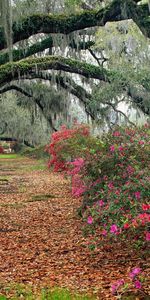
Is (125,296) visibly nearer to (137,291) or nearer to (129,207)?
(137,291)

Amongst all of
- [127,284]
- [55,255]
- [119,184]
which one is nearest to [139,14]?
[119,184]

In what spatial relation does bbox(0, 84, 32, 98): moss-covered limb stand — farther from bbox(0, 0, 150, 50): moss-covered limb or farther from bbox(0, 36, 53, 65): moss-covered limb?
bbox(0, 0, 150, 50): moss-covered limb

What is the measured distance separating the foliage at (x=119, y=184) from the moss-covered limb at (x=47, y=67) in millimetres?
3631

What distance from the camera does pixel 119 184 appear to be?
677 centimetres

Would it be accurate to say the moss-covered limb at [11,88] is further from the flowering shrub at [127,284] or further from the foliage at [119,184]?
the flowering shrub at [127,284]

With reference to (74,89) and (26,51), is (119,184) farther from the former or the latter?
(74,89)

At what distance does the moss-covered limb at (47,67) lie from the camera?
458 inches

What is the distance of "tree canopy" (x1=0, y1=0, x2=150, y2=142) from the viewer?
10.2m

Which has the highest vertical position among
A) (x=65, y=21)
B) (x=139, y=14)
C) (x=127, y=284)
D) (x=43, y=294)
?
(x=65, y=21)

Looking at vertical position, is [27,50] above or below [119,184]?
above

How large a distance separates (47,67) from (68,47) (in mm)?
1648

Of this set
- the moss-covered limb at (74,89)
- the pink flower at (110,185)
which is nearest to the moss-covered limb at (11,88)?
the moss-covered limb at (74,89)

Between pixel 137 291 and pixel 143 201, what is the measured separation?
1.27 metres

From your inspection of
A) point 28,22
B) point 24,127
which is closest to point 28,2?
point 28,22
